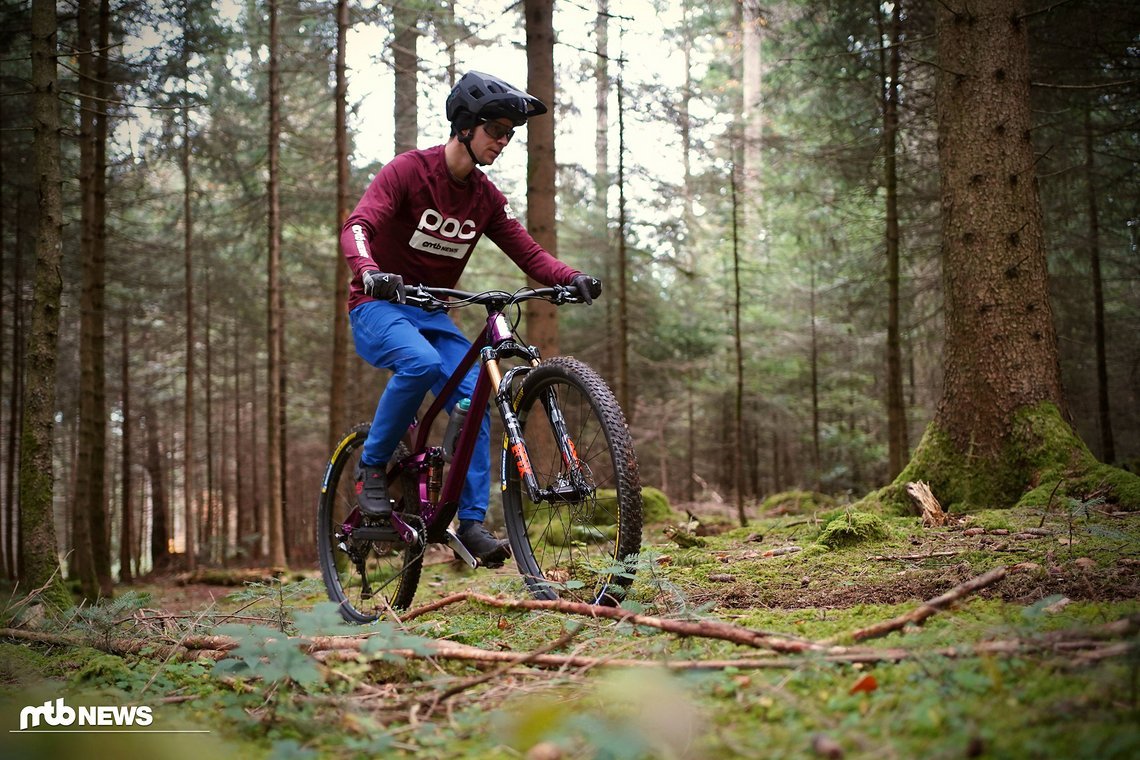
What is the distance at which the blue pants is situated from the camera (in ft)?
12.6

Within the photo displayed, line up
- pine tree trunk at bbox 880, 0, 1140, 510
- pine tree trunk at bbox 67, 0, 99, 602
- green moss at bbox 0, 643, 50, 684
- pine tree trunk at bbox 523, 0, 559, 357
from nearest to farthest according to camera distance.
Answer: green moss at bbox 0, 643, 50, 684 → pine tree trunk at bbox 880, 0, 1140, 510 → pine tree trunk at bbox 523, 0, 559, 357 → pine tree trunk at bbox 67, 0, 99, 602

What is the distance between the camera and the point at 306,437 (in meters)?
25.2

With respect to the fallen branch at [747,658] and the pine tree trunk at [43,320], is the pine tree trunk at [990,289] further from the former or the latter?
the pine tree trunk at [43,320]

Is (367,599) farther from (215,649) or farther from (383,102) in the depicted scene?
(383,102)

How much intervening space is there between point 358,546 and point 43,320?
3.02 m

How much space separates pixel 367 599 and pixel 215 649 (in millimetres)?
2140

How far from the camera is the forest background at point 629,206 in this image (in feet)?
31.8

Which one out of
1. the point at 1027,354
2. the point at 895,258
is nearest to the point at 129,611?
the point at 1027,354

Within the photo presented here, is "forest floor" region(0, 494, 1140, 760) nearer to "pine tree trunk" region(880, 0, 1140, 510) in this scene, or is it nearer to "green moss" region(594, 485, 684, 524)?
"pine tree trunk" region(880, 0, 1140, 510)

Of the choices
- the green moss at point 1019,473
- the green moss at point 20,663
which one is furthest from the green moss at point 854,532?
the green moss at point 20,663

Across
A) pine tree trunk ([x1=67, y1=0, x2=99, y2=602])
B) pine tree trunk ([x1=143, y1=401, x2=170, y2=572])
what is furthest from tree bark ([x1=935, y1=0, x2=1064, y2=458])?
pine tree trunk ([x1=143, y1=401, x2=170, y2=572])

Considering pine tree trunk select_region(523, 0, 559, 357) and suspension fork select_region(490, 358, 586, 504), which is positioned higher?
pine tree trunk select_region(523, 0, 559, 357)

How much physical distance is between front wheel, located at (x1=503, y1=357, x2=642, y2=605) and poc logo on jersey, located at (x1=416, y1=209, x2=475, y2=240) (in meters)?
1.10

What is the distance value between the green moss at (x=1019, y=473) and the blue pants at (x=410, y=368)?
3.02 meters
